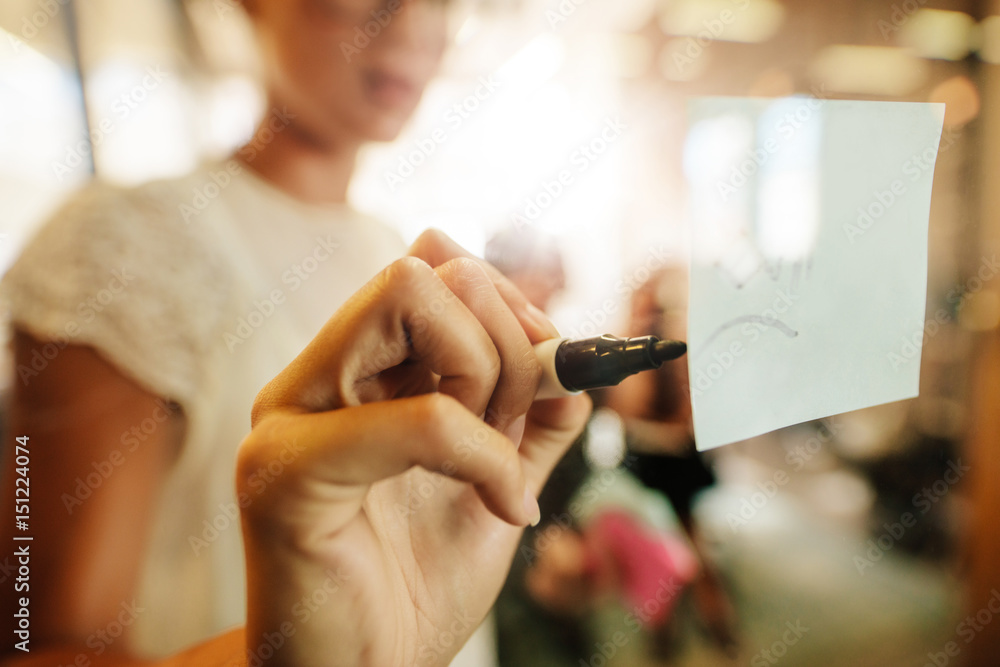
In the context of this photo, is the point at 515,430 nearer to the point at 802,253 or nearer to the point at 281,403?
the point at 281,403

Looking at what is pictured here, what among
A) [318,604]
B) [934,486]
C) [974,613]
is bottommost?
[974,613]

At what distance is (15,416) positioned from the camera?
1.14 feet

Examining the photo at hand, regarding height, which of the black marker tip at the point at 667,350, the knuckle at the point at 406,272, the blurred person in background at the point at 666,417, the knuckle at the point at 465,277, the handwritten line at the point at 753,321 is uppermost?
the knuckle at the point at 406,272

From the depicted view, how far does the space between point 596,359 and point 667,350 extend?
4cm

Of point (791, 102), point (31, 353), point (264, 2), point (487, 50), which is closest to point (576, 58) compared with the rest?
point (487, 50)

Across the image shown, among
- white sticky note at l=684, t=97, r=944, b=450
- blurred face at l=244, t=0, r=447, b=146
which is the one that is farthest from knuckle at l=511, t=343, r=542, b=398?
blurred face at l=244, t=0, r=447, b=146

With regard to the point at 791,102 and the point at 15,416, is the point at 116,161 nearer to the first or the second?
the point at 15,416

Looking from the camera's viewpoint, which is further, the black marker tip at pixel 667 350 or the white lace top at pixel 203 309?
the white lace top at pixel 203 309

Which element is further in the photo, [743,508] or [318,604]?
[743,508]

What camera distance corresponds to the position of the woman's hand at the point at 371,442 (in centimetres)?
23

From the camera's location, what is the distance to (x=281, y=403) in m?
0.25

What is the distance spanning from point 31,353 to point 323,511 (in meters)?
0.31

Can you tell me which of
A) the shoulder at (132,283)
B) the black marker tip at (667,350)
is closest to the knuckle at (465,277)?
the black marker tip at (667,350)

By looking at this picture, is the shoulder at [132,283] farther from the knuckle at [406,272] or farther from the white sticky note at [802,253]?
the white sticky note at [802,253]
